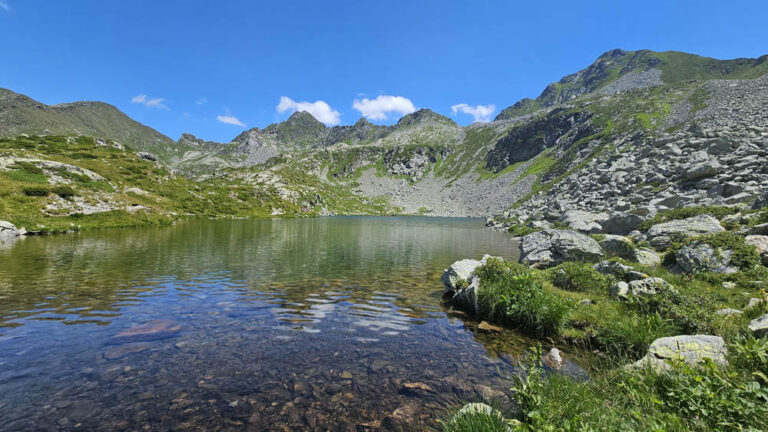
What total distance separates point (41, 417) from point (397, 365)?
9.45 m

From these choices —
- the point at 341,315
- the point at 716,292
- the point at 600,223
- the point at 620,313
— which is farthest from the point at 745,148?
the point at 341,315

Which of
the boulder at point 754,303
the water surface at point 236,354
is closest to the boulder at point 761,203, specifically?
the boulder at point 754,303

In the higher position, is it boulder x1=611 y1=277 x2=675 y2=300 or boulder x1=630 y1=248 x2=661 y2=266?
boulder x1=630 y1=248 x2=661 y2=266

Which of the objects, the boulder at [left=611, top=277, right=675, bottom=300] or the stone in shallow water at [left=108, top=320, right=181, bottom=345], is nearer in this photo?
the stone in shallow water at [left=108, top=320, right=181, bottom=345]

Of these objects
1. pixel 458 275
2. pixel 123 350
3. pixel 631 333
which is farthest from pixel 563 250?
pixel 123 350

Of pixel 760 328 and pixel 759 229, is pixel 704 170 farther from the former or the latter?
pixel 760 328

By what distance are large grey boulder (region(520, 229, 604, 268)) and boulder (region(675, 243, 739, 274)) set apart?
16.7ft

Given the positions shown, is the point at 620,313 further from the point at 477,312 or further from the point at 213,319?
the point at 213,319

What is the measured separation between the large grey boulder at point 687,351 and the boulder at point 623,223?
32.7 metres

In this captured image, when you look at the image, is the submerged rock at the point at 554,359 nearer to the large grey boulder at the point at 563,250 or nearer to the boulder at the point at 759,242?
the large grey boulder at the point at 563,250

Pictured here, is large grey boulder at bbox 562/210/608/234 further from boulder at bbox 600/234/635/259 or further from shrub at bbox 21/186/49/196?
shrub at bbox 21/186/49/196

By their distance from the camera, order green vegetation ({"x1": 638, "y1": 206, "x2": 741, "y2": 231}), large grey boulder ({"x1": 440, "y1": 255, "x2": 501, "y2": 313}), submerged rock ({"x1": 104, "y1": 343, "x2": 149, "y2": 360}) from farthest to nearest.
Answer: green vegetation ({"x1": 638, "y1": 206, "x2": 741, "y2": 231})
large grey boulder ({"x1": 440, "y1": 255, "x2": 501, "y2": 313})
submerged rock ({"x1": 104, "y1": 343, "x2": 149, "y2": 360})

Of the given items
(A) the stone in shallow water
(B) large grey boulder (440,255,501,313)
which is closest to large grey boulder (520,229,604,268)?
(B) large grey boulder (440,255,501,313)

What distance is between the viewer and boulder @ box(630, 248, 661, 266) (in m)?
19.4
